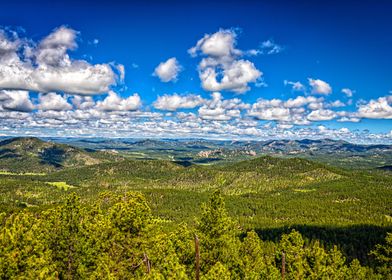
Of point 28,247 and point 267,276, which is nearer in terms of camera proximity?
point 28,247

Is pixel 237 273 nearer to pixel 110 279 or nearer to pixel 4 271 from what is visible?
pixel 110 279

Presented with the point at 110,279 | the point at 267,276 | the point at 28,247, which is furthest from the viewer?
the point at 267,276

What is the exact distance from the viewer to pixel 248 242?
8525 centimetres

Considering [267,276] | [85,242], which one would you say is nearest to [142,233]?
[85,242]

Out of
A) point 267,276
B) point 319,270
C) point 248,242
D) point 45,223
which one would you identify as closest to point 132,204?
point 45,223

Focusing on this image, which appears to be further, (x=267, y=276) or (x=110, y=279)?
(x=267, y=276)

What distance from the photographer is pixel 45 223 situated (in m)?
51.1

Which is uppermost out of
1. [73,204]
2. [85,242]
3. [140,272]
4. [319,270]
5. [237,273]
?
Result: [73,204]

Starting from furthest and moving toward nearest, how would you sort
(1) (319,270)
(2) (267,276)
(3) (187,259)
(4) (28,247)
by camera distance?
(1) (319,270), (2) (267,276), (3) (187,259), (4) (28,247)

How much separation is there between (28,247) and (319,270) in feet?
218

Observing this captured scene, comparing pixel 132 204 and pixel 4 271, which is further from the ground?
pixel 132 204

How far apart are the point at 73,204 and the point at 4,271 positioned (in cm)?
1289

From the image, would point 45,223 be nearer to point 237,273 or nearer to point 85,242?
point 85,242

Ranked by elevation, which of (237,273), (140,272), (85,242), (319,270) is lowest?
(319,270)
